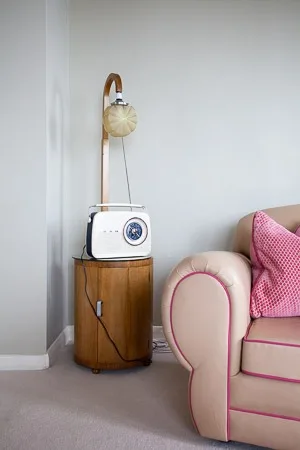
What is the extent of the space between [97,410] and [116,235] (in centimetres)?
80

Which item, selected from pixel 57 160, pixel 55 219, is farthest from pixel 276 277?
pixel 57 160

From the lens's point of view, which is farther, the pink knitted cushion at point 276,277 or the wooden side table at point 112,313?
the wooden side table at point 112,313

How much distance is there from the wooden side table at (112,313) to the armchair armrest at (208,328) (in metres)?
0.67

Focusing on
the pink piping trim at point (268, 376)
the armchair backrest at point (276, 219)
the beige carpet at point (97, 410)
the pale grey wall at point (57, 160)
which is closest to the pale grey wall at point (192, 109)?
the pale grey wall at point (57, 160)

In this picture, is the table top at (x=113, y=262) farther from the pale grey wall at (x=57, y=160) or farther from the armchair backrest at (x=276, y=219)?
the armchair backrest at (x=276, y=219)

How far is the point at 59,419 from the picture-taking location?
165cm

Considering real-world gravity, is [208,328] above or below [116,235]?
below

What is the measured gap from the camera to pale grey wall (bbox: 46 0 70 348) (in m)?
2.25

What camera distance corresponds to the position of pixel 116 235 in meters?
2.16

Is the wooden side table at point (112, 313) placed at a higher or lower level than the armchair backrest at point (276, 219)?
lower

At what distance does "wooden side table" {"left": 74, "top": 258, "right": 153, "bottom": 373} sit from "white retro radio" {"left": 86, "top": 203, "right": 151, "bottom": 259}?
5 centimetres

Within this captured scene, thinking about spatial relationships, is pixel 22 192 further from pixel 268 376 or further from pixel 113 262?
pixel 268 376

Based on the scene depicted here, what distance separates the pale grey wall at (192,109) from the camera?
8.41ft

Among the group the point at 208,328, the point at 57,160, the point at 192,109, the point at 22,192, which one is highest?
the point at 192,109
